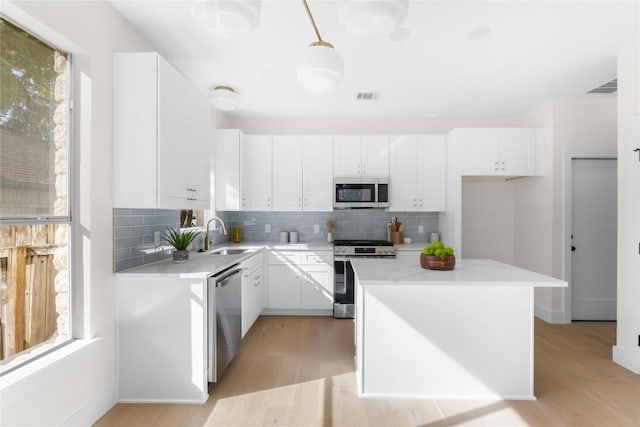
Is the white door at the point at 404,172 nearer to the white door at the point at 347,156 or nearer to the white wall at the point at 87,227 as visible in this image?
the white door at the point at 347,156

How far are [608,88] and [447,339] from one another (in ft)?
11.4

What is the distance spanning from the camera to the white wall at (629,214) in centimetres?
287

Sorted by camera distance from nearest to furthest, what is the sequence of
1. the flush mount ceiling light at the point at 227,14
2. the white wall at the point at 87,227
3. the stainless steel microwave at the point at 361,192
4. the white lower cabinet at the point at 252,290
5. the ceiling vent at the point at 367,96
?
the flush mount ceiling light at the point at 227,14, the white wall at the point at 87,227, the white lower cabinet at the point at 252,290, the ceiling vent at the point at 367,96, the stainless steel microwave at the point at 361,192

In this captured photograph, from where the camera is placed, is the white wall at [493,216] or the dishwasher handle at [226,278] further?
the white wall at [493,216]

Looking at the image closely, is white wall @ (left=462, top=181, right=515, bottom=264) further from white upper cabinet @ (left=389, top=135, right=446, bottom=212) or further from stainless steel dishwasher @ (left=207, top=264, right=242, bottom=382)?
stainless steel dishwasher @ (left=207, top=264, right=242, bottom=382)

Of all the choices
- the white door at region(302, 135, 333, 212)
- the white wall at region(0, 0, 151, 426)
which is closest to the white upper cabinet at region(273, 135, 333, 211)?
the white door at region(302, 135, 333, 212)

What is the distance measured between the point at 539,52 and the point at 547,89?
110 cm

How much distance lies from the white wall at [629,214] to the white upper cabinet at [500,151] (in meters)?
1.30

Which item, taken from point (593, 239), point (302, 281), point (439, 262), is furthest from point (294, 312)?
point (593, 239)

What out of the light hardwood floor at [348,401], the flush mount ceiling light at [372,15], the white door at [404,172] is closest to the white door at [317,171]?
the white door at [404,172]

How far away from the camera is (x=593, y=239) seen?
4.22 metres

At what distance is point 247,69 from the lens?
329 centimetres

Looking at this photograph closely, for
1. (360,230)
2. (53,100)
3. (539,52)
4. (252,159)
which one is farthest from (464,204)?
(53,100)

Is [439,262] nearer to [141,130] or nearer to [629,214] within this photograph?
[629,214]
